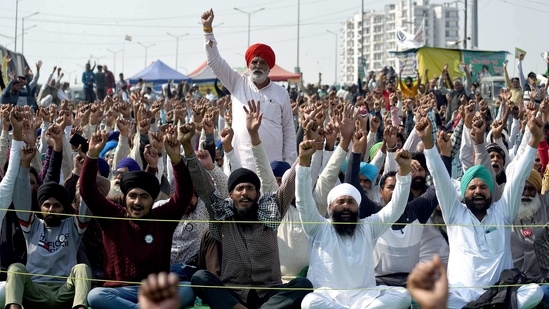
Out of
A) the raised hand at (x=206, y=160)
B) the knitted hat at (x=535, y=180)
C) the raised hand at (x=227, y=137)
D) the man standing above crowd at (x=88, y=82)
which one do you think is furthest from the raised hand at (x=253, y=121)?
the man standing above crowd at (x=88, y=82)

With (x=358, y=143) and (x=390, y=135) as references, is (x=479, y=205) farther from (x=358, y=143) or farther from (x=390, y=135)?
(x=390, y=135)

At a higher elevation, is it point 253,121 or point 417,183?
point 253,121

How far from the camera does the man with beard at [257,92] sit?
912 cm

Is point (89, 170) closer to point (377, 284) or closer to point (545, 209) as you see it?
point (377, 284)

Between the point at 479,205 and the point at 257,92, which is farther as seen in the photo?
the point at 257,92

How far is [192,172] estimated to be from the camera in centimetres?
717

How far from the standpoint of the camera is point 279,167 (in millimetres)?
8594

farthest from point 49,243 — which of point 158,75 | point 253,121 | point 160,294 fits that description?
point 158,75

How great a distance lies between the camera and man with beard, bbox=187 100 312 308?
7.14 meters

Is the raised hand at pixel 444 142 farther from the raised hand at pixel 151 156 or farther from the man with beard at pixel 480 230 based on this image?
the raised hand at pixel 151 156

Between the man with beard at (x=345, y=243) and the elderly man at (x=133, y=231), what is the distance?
893 mm

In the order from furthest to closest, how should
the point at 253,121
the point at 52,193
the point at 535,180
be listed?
the point at 535,180 < the point at 253,121 < the point at 52,193

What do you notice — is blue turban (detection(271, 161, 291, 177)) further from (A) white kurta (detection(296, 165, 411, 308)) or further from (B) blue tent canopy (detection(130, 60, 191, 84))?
(B) blue tent canopy (detection(130, 60, 191, 84))

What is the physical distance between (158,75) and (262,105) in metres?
27.7
